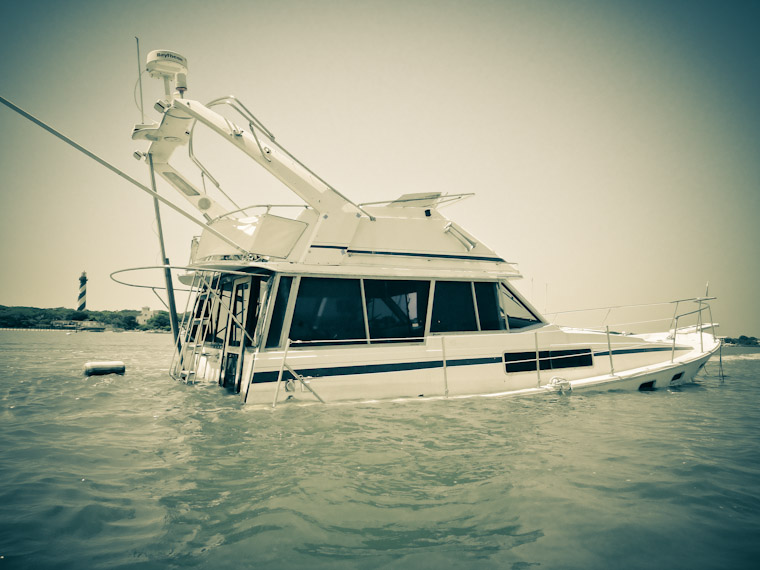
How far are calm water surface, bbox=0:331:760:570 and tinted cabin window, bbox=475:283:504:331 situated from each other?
8.11ft

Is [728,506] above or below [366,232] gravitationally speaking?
below

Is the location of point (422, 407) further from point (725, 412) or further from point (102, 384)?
point (102, 384)

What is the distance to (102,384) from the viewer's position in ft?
32.8

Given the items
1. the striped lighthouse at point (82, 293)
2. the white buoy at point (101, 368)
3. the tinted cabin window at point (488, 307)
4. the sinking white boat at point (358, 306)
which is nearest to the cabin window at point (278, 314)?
the sinking white boat at point (358, 306)

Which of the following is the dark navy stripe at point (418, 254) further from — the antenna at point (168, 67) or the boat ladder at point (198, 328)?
the antenna at point (168, 67)

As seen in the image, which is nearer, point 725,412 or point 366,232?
point 725,412

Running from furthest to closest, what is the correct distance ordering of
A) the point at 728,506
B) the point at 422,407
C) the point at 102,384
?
1. the point at 102,384
2. the point at 422,407
3. the point at 728,506

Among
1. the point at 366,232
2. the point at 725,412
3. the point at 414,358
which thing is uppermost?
the point at 366,232

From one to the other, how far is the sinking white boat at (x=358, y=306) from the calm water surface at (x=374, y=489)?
95 centimetres

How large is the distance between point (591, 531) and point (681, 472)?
1947mm

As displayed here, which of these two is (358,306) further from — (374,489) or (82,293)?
(82,293)

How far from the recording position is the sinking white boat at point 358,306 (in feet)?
24.8

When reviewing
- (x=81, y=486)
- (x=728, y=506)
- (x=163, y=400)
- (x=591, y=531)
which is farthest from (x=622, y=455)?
(x=163, y=400)

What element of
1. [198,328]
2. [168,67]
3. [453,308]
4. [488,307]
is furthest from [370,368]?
[168,67]
